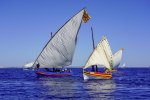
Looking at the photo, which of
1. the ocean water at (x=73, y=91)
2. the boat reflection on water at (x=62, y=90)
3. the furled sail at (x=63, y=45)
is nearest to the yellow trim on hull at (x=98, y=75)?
the furled sail at (x=63, y=45)

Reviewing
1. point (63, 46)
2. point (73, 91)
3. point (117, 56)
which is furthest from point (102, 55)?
point (117, 56)

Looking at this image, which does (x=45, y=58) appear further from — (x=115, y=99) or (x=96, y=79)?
(x=115, y=99)

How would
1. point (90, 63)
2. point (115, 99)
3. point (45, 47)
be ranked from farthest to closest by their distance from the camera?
1. point (45, 47)
2. point (90, 63)
3. point (115, 99)

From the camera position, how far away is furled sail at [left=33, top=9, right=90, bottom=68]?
96312 mm

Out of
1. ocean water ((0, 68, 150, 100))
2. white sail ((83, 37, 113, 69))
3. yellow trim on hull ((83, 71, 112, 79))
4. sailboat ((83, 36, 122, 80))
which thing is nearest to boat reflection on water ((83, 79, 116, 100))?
ocean water ((0, 68, 150, 100))

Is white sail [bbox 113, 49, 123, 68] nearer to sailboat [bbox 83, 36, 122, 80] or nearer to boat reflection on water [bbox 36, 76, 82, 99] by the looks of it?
sailboat [bbox 83, 36, 122, 80]

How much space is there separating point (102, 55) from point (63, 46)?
11292 millimetres

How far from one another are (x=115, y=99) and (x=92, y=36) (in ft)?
158

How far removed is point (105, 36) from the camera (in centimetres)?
9906

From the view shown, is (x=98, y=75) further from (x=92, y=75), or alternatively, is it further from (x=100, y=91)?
(x=100, y=91)

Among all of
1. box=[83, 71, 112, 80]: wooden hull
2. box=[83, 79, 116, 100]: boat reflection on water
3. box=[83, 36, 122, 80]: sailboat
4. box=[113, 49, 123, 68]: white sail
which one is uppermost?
box=[113, 49, 123, 68]: white sail

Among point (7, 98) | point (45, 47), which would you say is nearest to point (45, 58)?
point (45, 47)

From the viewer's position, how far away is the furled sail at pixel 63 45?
316 feet

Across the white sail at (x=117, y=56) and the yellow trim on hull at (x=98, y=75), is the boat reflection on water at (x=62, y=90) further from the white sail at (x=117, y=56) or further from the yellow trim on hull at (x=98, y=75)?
the white sail at (x=117, y=56)
